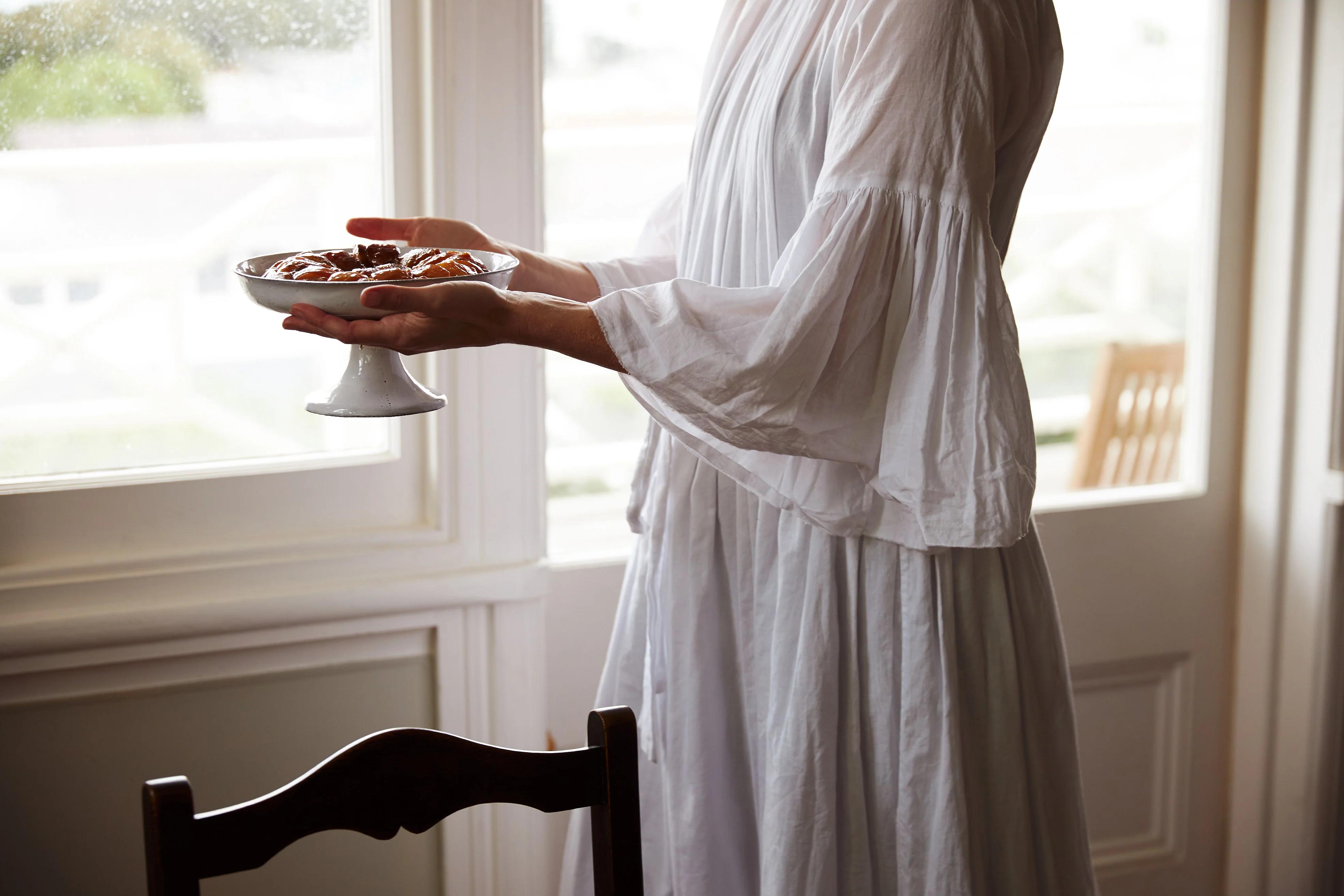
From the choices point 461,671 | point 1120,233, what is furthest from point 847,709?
point 1120,233

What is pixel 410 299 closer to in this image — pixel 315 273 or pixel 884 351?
pixel 315 273

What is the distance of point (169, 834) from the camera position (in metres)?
0.76

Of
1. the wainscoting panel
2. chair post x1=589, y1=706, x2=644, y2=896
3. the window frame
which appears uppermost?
the window frame

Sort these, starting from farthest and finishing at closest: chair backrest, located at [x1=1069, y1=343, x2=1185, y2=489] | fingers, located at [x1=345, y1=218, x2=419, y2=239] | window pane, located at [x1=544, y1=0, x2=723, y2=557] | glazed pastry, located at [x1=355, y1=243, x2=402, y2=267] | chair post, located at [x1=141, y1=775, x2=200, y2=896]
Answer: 1. chair backrest, located at [x1=1069, y1=343, x2=1185, y2=489]
2. window pane, located at [x1=544, y1=0, x2=723, y2=557]
3. fingers, located at [x1=345, y1=218, x2=419, y2=239]
4. glazed pastry, located at [x1=355, y1=243, x2=402, y2=267]
5. chair post, located at [x1=141, y1=775, x2=200, y2=896]

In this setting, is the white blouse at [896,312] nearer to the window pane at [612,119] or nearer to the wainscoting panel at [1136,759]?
the window pane at [612,119]

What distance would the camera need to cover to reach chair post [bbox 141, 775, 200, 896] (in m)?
0.76

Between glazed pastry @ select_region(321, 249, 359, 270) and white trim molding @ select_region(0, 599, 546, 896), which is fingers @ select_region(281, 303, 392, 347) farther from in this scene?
white trim molding @ select_region(0, 599, 546, 896)

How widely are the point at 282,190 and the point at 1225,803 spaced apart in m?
1.68

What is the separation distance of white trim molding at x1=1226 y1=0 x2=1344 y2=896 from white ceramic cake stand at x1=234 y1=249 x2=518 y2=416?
4.06 ft

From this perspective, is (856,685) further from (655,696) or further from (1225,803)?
(1225,803)

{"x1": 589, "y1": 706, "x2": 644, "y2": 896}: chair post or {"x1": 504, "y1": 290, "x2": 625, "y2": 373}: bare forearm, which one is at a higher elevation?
{"x1": 504, "y1": 290, "x2": 625, "y2": 373}: bare forearm

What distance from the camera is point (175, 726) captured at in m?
1.38

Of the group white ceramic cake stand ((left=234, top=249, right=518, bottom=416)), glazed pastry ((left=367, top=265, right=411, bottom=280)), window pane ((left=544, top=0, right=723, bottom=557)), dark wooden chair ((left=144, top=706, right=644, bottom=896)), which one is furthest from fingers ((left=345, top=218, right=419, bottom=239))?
dark wooden chair ((left=144, top=706, right=644, bottom=896))

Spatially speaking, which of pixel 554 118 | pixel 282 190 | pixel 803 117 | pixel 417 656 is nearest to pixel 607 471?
pixel 554 118
